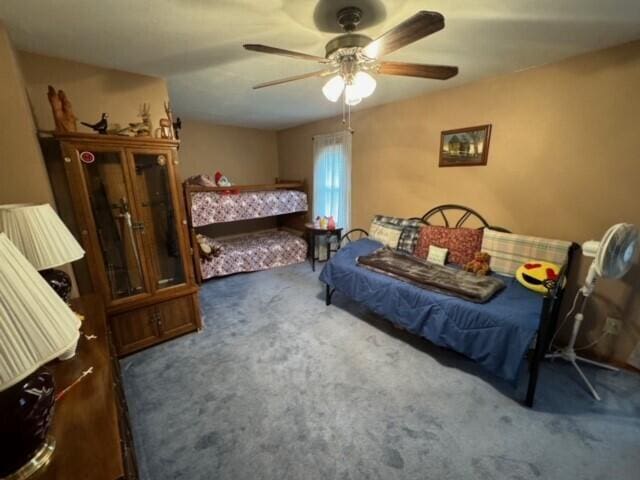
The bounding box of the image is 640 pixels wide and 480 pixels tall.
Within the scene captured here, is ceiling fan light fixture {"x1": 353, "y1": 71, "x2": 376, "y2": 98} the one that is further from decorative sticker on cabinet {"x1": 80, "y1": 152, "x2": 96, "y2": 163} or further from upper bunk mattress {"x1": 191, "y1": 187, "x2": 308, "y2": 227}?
upper bunk mattress {"x1": 191, "y1": 187, "x2": 308, "y2": 227}

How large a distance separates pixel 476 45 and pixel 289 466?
8.98 feet

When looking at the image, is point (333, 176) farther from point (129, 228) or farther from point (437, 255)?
point (129, 228)

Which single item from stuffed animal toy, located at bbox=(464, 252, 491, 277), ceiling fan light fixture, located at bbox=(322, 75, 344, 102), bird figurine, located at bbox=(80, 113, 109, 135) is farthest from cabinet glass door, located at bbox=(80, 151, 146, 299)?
stuffed animal toy, located at bbox=(464, 252, 491, 277)

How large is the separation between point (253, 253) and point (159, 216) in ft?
5.91

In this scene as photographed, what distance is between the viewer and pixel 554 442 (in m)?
1.47

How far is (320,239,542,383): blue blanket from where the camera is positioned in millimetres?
1636

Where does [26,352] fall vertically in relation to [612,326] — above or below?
above

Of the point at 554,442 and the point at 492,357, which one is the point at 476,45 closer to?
the point at 492,357

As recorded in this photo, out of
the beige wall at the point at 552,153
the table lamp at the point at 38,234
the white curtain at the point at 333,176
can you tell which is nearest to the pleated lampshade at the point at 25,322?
the table lamp at the point at 38,234

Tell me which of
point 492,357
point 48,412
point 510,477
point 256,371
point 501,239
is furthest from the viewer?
point 501,239

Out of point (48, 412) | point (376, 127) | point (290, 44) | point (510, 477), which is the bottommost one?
point (510, 477)

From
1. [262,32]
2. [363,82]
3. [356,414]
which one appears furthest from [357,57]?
[356,414]

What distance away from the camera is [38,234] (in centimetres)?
118

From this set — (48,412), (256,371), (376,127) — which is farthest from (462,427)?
(376,127)
